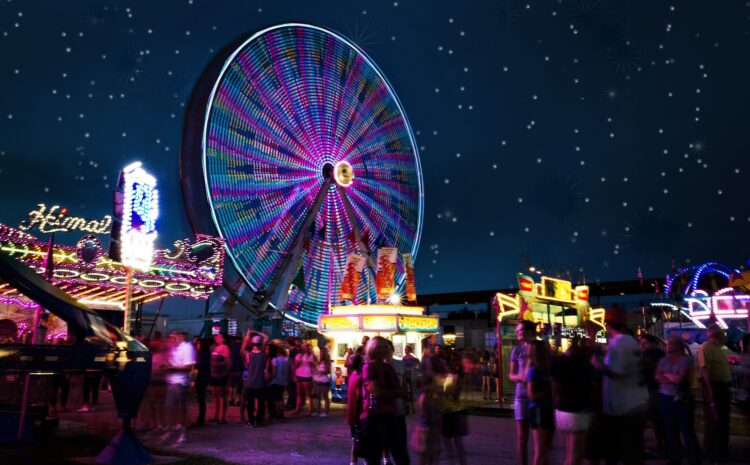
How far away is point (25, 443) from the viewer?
748 centimetres

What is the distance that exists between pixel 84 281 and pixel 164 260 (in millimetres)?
2712

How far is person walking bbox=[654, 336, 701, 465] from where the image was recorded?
6141 millimetres

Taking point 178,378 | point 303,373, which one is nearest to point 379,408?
point 178,378

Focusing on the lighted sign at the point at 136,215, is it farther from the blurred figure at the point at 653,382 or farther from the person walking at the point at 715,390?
the person walking at the point at 715,390

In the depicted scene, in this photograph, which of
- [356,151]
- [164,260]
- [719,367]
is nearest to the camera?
[719,367]

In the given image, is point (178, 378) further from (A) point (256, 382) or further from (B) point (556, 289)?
(B) point (556, 289)

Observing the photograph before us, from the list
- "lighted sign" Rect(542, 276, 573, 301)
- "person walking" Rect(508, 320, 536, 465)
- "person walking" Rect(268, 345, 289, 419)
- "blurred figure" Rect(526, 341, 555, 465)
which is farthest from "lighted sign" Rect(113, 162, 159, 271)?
"lighted sign" Rect(542, 276, 573, 301)

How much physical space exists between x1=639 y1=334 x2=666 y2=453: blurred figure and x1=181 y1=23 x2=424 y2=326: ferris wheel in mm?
13610

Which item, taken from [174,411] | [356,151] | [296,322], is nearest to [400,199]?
[356,151]

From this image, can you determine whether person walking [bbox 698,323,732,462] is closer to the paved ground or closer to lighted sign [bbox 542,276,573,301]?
the paved ground

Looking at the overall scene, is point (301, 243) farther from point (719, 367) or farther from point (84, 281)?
point (719, 367)

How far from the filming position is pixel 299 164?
23.5 meters

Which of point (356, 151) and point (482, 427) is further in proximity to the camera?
point (356, 151)

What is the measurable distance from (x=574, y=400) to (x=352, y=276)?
55.9ft
